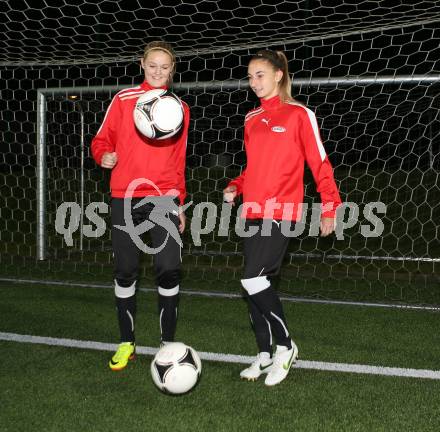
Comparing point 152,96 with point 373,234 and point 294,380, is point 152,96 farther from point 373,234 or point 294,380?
point 373,234

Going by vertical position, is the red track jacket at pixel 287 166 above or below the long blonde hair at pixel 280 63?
below

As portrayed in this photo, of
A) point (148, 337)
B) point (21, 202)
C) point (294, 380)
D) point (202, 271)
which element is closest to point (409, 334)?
point (294, 380)

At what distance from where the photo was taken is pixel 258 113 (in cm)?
307

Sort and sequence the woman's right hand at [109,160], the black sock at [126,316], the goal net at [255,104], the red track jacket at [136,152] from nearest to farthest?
the woman's right hand at [109,160], the red track jacket at [136,152], the black sock at [126,316], the goal net at [255,104]

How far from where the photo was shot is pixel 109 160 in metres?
3.01

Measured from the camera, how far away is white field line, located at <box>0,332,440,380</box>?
3.07m

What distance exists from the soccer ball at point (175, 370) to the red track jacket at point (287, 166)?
77cm

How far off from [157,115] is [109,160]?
0.35 m

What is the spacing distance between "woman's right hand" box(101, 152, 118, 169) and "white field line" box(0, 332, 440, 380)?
1135 mm

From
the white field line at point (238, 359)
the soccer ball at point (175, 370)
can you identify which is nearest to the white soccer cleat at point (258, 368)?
the white field line at point (238, 359)

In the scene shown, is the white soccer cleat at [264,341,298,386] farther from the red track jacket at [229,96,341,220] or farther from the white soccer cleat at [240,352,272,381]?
the red track jacket at [229,96,341,220]

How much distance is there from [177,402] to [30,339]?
1413mm

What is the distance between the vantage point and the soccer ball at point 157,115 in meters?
2.92

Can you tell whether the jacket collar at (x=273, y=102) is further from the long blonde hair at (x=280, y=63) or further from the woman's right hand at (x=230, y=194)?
the woman's right hand at (x=230, y=194)
